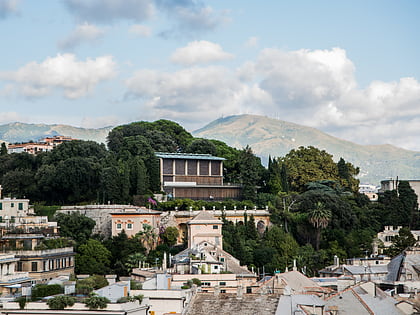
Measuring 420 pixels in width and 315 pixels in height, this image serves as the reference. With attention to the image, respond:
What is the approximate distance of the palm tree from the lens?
9307 centimetres

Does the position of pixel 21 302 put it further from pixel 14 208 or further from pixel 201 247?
pixel 14 208

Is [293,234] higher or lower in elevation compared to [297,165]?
lower

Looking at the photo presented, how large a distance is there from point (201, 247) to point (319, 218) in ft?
65.9

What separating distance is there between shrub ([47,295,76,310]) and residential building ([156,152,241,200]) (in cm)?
5888

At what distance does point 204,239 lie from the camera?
278 ft

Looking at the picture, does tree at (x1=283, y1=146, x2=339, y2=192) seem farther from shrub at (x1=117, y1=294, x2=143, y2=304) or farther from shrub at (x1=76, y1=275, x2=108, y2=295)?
shrub at (x1=117, y1=294, x2=143, y2=304)

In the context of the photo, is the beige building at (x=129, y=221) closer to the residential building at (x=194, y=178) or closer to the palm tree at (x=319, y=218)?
the residential building at (x=194, y=178)

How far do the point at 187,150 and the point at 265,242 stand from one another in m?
27.5

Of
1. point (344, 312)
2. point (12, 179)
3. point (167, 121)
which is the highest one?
point (167, 121)

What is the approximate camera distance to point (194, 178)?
332 feet

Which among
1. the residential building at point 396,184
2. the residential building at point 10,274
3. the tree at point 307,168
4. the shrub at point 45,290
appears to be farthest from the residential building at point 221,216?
the shrub at point 45,290

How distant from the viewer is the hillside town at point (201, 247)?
4094 cm

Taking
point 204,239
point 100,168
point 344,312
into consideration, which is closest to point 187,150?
point 100,168

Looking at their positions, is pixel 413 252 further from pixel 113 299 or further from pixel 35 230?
pixel 113 299
